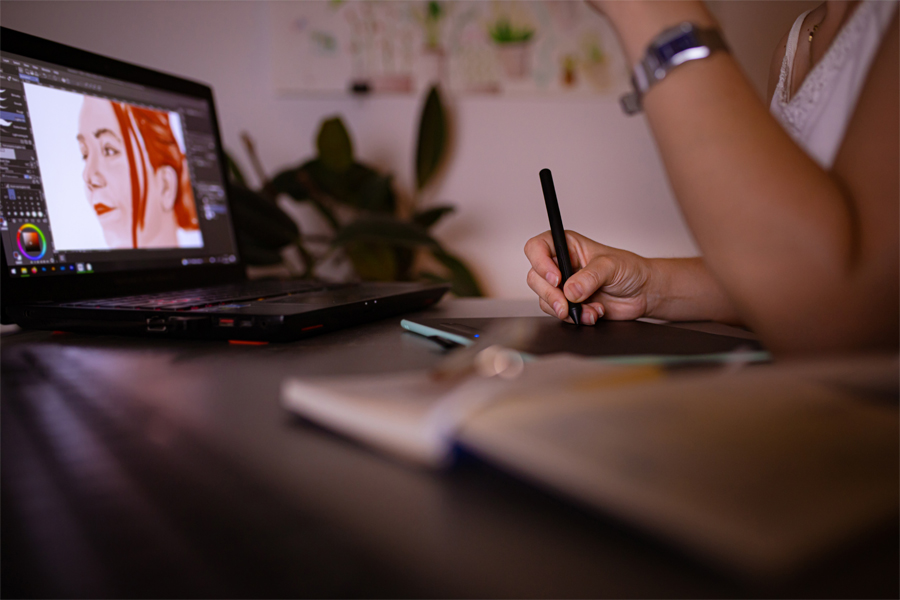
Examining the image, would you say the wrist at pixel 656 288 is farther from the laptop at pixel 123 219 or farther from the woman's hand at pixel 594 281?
the laptop at pixel 123 219

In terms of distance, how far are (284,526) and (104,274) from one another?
2.06 ft

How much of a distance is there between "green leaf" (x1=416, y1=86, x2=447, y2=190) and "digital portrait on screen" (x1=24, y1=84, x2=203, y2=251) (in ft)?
3.41

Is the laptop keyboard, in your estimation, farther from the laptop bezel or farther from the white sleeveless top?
the white sleeveless top

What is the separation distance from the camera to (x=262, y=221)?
1.42m

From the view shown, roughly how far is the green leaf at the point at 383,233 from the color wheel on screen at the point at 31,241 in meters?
0.76

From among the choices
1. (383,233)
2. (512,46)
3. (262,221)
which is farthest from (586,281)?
(512,46)

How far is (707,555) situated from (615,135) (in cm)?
200

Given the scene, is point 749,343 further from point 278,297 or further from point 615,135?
point 615,135

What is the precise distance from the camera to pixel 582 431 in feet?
0.56

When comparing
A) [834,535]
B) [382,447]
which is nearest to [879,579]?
[834,535]

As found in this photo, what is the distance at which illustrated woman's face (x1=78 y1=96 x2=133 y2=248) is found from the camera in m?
0.67

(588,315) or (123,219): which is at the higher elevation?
(123,219)

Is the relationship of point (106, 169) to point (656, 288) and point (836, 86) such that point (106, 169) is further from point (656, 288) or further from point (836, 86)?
point (836, 86)

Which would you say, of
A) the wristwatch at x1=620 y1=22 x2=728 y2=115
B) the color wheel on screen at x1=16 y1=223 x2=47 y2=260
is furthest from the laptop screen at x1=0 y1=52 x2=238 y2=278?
the wristwatch at x1=620 y1=22 x2=728 y2=115
